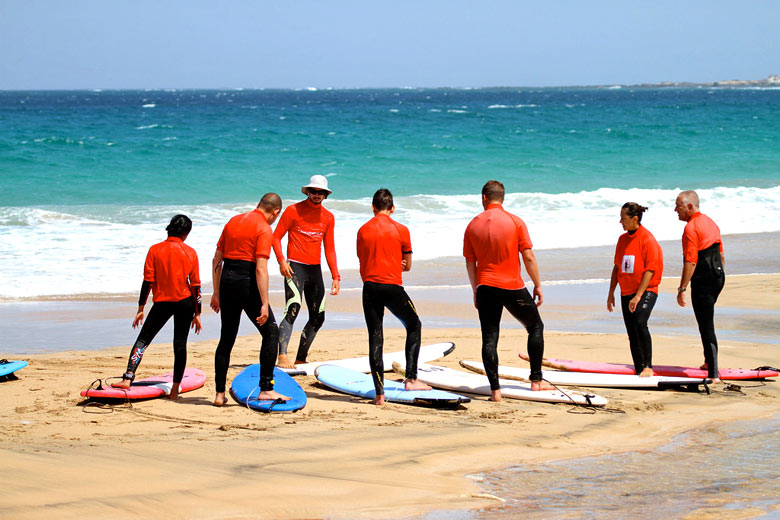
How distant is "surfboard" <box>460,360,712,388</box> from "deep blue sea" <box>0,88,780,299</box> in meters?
6.77

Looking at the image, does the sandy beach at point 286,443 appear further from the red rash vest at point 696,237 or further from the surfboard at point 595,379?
the red rash vest at point 696,237

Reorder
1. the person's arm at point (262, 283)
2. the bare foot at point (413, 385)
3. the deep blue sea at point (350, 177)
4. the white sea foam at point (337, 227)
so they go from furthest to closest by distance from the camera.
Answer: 1. the deep blue sea at point (350, 177)
2. the white sea foam at point (337, 227)
3. the bare foot at point (413, 385)
4. the person's arm at point (262, 283)

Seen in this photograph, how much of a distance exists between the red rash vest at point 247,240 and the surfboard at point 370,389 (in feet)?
4.56

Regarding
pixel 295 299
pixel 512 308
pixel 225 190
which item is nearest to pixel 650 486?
pixel 512 308

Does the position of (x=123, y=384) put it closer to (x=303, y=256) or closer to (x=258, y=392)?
(x=258, y=392)

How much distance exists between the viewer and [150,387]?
6809 millimetres

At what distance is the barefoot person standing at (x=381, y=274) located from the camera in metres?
6.62

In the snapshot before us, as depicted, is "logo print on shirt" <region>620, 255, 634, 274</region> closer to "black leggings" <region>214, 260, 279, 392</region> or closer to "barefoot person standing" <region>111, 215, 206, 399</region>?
"black leggings" <region>214, 260, 279, 392</region>

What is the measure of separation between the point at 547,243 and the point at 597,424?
11006 millimetres

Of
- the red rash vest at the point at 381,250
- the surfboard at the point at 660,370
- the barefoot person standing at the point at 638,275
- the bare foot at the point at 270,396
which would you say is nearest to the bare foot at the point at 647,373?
the barefoot person standing at the point at 638,275

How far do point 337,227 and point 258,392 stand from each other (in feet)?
37.7

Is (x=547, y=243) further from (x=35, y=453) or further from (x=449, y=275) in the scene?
(x=35, y=453)

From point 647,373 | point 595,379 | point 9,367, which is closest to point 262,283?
point 9,367

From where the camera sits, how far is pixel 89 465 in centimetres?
471
